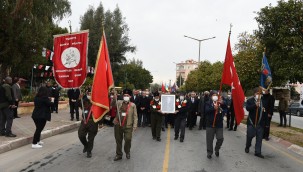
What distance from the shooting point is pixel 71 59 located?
10.8 meters

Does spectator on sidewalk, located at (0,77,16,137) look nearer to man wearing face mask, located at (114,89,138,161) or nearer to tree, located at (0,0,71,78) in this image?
man wearing face mask, located at (114,89,138,161)

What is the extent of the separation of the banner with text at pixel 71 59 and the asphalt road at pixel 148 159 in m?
1.98

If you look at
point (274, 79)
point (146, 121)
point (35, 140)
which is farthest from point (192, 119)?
point (35, 140)

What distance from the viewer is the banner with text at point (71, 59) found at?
1059 centimetres

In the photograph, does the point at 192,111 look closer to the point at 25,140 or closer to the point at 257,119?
the point at 257,119

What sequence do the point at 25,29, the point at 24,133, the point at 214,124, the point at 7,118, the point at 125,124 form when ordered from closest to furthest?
the point at 125,124
the point at 214,124
the point at 7,118
the point at 24,133
the point at 25,29

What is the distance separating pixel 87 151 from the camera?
9359 millimetres

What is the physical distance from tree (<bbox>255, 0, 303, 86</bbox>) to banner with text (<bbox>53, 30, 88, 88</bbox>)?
7.43 metres

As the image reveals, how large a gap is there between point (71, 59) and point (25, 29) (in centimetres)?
1076

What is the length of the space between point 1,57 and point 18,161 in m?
15.0

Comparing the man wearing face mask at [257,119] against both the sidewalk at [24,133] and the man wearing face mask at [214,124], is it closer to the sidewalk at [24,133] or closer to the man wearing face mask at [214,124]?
the man wearing face mask at [214,124]

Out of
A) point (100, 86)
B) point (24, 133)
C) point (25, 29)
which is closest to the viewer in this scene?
point (100, 86)

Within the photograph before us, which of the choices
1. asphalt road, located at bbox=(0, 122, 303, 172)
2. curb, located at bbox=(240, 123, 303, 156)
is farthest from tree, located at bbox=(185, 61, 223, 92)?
asphalt road, located at bbox=(0, 122, 303, 172)

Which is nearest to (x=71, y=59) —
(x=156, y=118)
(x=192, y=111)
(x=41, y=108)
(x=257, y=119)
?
(x=41, y=108)
